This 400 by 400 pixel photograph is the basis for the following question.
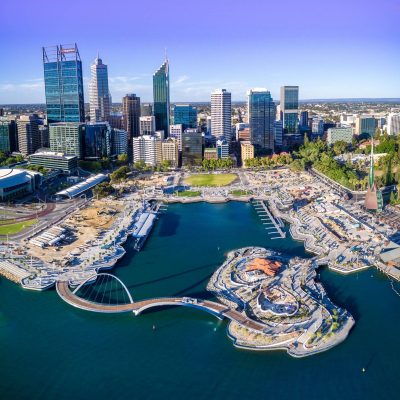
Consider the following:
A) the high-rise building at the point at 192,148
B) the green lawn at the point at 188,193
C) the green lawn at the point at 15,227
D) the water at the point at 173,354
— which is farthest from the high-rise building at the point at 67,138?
the water at the point at 173,354

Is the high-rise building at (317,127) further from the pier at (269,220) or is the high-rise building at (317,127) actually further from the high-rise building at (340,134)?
the pier at (269,220)

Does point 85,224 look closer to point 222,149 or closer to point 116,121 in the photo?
point 222,149

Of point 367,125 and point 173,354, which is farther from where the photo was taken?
point 367,125

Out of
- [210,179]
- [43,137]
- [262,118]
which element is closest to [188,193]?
[210,179]

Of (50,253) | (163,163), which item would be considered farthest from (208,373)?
(163,163)

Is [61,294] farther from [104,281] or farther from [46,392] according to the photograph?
[46,392]

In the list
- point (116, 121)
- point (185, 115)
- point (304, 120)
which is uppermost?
point (185, 115)

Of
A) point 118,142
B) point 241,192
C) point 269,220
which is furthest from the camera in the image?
point 118,142
